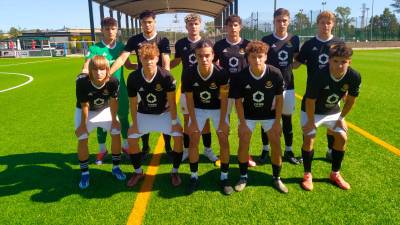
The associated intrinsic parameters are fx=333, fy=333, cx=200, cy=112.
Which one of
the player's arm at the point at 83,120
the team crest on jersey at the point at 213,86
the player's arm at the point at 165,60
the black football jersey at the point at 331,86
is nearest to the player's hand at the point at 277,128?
the black football jersey at the point at 331,86

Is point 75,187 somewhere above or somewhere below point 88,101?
below

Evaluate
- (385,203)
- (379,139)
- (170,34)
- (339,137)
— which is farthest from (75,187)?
(170,34)

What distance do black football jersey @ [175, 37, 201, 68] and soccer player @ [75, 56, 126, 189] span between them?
3.91 feet

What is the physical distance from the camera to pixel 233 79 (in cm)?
395

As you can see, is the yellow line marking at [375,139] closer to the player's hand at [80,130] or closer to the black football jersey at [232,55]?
the black football jersey at [232,55]

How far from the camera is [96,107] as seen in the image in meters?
4.49

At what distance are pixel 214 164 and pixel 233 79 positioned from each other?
5.28ft

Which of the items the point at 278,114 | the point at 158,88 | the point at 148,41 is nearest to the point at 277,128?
the point at 278,114

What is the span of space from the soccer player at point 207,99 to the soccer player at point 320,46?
4.45 feet

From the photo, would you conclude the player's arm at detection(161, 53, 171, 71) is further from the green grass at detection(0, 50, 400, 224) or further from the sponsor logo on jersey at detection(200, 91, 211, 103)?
the green grass at detection(0, 50, 400, 224)

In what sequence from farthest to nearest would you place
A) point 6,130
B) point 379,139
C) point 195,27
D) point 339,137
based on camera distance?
point 6,130, point 379,139, point 195,27, point 339,137

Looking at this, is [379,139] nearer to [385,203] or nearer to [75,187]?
[385,203]

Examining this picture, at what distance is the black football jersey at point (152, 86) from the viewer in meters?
4.12

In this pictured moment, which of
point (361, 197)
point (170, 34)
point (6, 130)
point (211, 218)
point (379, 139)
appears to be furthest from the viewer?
point (170, 34)
